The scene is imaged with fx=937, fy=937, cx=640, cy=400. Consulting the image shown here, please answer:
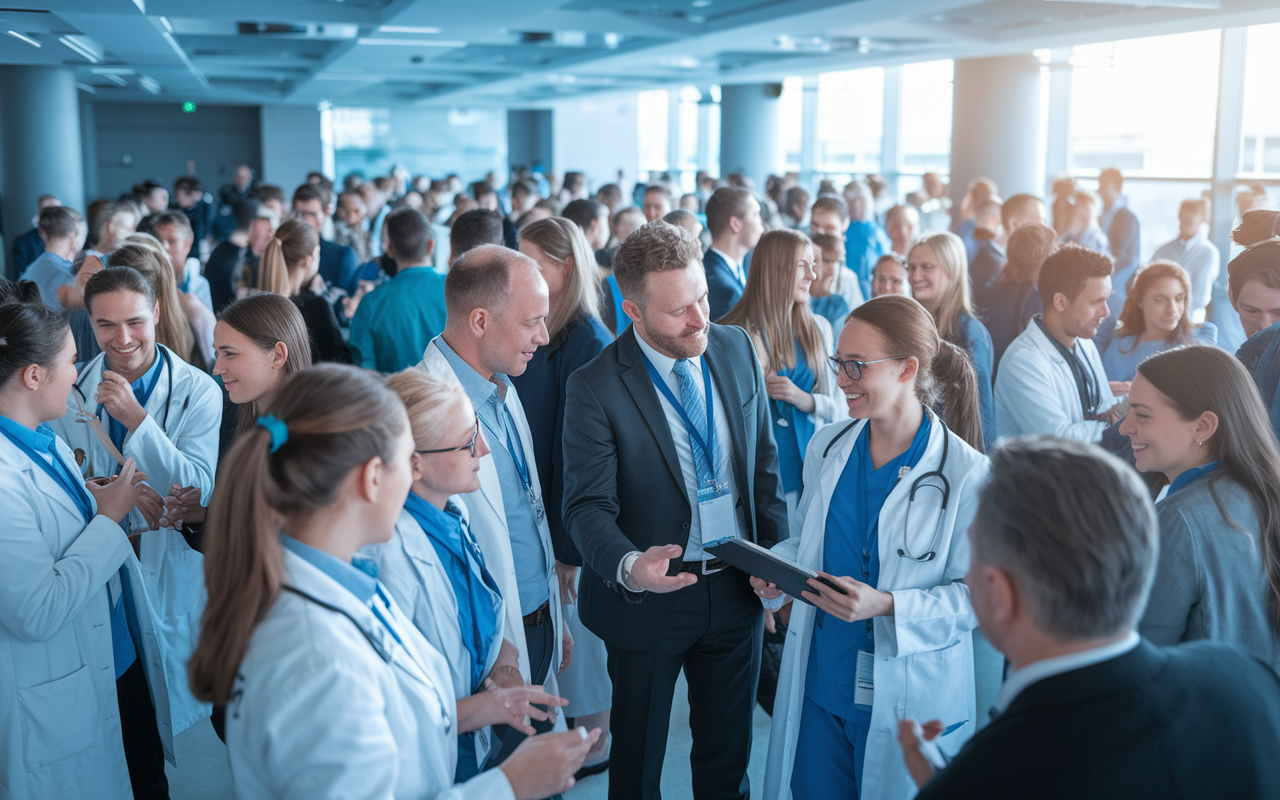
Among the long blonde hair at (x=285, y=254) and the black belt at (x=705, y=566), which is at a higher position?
the long blonde hair at (x=285, y=254)

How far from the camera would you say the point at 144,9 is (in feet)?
24.0

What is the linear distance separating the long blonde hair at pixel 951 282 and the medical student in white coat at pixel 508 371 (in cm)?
215

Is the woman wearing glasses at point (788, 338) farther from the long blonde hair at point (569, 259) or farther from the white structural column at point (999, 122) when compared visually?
the white structural column at point (999, 122)

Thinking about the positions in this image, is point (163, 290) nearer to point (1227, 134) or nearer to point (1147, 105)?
point (1227, 134)

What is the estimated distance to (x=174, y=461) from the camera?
2748 mm

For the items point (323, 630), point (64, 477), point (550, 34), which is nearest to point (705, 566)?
point (323, 630)

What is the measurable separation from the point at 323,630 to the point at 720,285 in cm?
342

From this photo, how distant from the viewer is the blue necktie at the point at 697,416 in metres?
2.39

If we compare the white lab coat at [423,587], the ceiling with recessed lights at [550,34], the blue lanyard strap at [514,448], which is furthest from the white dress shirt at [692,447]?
the ceiling with recessed lights at [550,34]

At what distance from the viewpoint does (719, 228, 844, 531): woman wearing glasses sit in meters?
3.54

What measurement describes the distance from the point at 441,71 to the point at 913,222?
10039mm

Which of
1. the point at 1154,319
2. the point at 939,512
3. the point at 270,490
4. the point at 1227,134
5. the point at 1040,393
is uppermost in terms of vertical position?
the point at 1227,134

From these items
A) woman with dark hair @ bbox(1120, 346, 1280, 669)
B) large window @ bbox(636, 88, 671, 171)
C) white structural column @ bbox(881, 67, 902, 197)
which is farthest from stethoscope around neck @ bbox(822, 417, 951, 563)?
large window @ bbox(636, 88, 671, 171)

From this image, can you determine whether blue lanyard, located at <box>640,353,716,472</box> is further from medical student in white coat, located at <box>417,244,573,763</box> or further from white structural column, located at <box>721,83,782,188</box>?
white structural column, located at <box>721,83,782,188</box>
